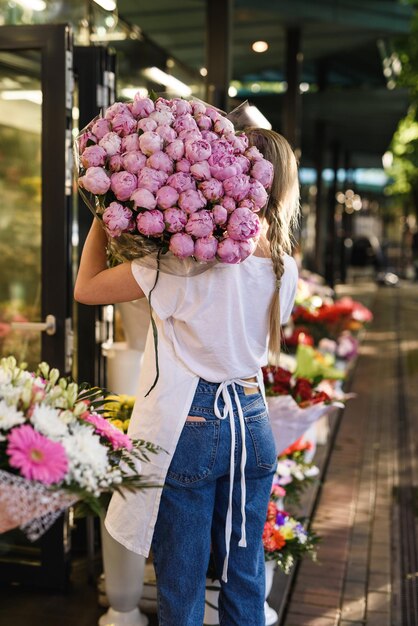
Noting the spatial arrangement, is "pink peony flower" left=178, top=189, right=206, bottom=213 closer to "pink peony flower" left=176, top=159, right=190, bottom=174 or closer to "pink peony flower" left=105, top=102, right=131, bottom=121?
"pink peony flower" left=176, top=159, right=190, bottom=174

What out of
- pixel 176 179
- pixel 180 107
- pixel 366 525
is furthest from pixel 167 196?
pixel 366 525

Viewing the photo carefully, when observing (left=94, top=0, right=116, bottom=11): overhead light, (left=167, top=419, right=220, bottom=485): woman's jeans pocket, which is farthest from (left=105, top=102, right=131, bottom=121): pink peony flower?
(left=94, top=0, right=116, bottom=11): overhead light

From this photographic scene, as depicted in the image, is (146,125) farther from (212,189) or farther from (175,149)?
(212,189)

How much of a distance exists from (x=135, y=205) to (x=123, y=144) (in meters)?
0.16

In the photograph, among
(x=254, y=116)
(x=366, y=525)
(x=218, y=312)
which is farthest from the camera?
(x=366, y=525)

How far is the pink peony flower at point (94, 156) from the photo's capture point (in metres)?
2.16

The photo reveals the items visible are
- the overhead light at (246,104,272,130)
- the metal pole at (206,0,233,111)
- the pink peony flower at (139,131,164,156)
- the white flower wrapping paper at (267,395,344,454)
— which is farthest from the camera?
the metal pole at (206,0,233,111)

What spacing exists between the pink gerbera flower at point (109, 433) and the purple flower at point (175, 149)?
682 mm

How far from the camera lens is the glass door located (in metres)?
3.55

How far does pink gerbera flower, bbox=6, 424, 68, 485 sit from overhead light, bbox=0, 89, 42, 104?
100 inches

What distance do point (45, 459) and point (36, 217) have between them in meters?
2.69

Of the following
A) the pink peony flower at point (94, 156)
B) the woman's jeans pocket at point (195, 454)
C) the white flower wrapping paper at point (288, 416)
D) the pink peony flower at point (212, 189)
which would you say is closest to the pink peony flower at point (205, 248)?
the pink peony flower at point (212, 189)

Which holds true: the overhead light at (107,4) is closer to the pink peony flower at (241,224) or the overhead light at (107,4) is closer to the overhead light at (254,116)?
the overhead light at (254,116)

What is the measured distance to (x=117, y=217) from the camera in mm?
2160
